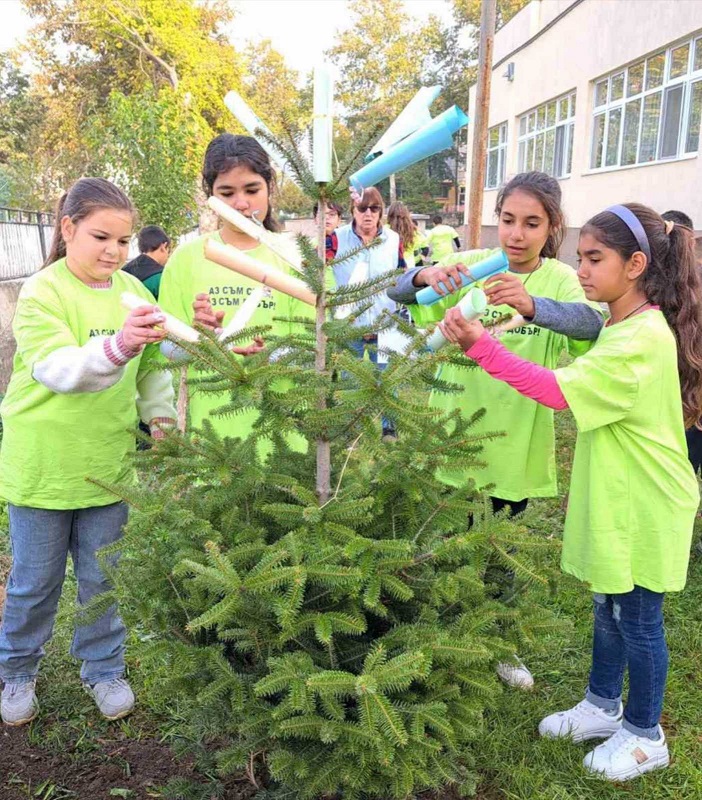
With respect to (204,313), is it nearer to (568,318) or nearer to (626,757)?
(568,318)

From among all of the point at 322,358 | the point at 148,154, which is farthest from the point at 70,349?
the point at 148,154

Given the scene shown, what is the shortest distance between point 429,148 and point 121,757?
2361 millimetres

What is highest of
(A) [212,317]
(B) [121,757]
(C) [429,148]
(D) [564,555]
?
(C) [429,148]

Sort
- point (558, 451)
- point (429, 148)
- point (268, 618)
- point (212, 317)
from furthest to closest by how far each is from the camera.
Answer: point (558, 451)
point (212, 317)
point (268, 618)
point (429, 148)

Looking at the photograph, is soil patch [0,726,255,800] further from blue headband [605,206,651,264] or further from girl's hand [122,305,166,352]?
blue headband [605,206,651,264]

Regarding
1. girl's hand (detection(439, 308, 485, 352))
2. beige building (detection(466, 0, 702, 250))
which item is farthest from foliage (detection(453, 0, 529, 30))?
girl's hand (detection(439, 308, 485, 352))

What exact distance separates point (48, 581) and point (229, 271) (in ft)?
4.42

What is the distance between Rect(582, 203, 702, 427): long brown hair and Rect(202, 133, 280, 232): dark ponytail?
1.18 meters

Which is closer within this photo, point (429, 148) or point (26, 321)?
point (429, 148)

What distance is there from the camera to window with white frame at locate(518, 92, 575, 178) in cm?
1833

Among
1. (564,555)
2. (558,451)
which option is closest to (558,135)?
(558,451)

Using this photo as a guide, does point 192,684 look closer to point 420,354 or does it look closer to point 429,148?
point 420,354

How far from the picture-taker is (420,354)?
1.81 metres

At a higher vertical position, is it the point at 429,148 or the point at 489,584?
the point at 429,148
